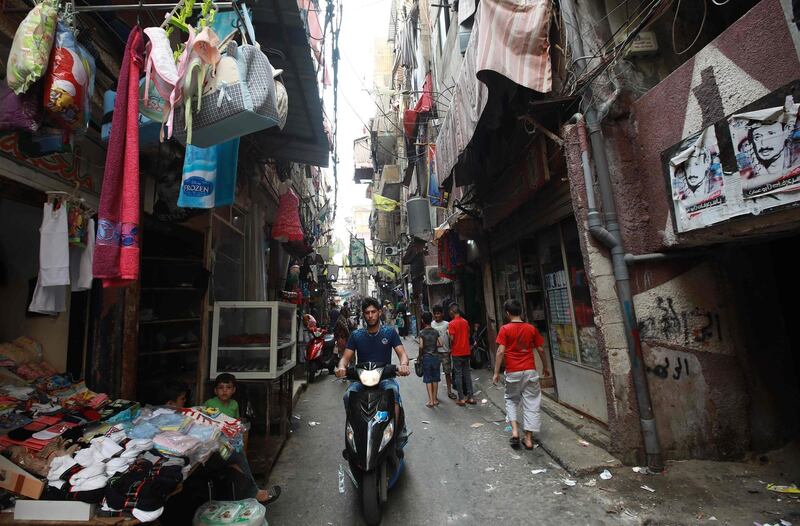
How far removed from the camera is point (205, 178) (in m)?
4.21

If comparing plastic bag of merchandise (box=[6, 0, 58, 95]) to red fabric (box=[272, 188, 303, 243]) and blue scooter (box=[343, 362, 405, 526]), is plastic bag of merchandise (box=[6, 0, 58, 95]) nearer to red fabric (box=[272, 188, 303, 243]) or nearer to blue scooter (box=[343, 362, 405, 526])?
blue scooter (box=[343, 362, 405, 526])

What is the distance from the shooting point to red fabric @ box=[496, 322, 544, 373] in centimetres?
511

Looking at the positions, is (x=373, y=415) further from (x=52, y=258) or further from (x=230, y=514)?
(x=52, y=258)

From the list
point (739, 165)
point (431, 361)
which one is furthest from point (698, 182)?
point (431, 361)

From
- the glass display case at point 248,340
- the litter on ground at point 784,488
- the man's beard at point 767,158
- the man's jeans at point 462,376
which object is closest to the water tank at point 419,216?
the man's jeans at point 462,376

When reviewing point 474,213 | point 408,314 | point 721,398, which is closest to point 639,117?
point 721,398

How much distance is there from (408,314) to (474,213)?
1542cm

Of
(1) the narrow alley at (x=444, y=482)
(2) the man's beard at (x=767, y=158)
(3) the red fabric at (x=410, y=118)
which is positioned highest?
(3) the red fabric at (x=410, y=118)

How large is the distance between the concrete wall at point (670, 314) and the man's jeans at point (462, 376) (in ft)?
10.6

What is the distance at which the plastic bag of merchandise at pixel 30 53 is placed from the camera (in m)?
2.31

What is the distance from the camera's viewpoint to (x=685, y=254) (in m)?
4.27

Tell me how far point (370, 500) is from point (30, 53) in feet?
13.7

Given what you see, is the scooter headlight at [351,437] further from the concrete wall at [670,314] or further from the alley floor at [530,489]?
the concrete wall at [670,314]

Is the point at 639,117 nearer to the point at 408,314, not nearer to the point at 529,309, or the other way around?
the point at 529,309
